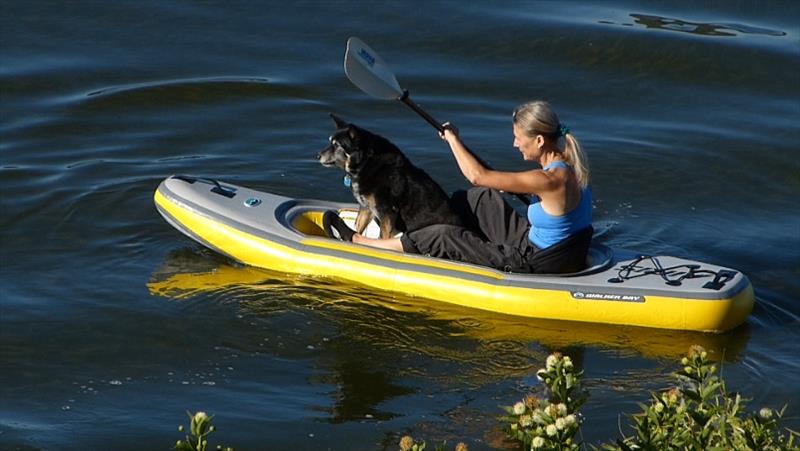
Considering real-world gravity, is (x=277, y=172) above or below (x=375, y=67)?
below

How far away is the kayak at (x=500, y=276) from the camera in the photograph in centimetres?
785

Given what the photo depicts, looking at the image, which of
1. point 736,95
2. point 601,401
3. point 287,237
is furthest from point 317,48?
point 601,401

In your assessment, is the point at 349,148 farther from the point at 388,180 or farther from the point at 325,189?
the point at 325,189

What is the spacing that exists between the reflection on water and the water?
0.04 meters

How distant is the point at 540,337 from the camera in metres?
7.90

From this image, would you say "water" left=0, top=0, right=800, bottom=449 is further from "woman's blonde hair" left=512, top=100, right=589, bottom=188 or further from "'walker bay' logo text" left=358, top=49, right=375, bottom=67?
"'walker bay' logo text" left=358, top=49, right=375, bottom=67

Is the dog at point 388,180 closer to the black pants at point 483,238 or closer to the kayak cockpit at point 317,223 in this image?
the black pants at point 483,238

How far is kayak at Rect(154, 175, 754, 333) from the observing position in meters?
7.85

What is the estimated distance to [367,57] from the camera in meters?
8.87

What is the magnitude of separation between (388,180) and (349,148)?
33cm

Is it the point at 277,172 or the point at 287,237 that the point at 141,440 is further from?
the point at 277,172

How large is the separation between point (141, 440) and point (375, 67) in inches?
133

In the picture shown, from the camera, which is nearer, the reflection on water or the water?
the water

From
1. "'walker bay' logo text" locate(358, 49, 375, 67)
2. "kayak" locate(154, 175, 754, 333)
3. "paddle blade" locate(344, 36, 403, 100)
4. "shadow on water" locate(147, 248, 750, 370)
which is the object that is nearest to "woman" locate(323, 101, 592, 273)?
"kayak" locate(154, 175, 754, 333)
